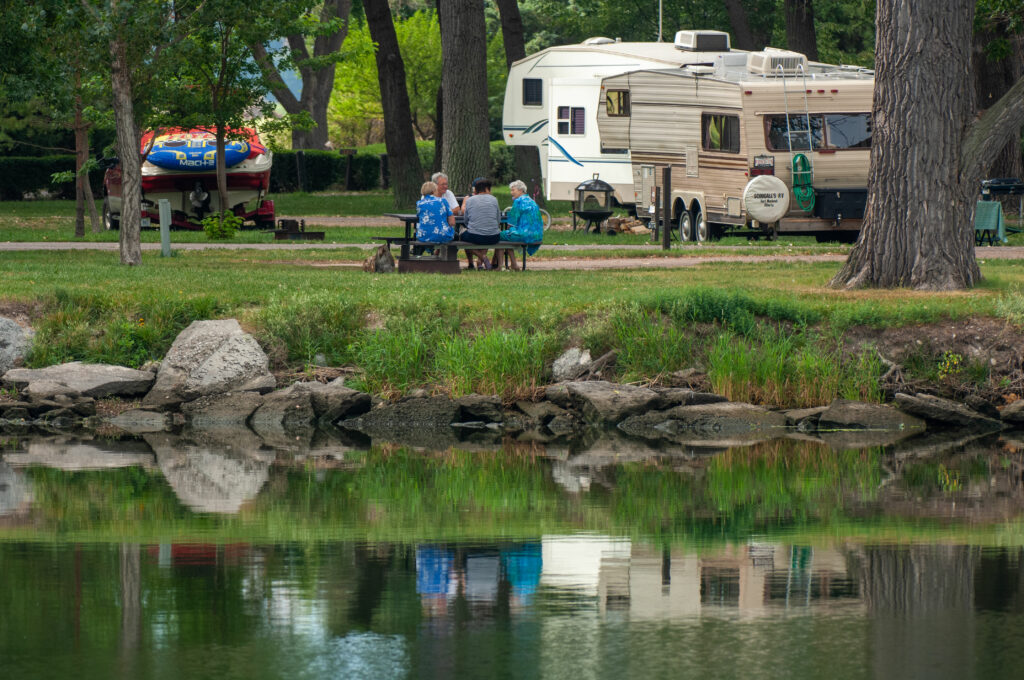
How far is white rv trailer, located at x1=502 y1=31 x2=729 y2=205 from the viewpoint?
32312mm

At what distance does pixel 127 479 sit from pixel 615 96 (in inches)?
778

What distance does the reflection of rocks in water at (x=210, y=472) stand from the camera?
11820 millimetres

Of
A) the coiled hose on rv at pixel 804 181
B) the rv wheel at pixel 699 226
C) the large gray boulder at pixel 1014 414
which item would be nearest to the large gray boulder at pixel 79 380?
the large gray boulder at pixel 1014 414

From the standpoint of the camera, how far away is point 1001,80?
32938 mm

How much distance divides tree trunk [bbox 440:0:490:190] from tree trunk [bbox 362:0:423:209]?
4.91m

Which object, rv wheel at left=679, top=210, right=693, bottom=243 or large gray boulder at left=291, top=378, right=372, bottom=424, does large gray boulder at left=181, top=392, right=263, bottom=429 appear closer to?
large gray boulder at left=291, top=378, right=372, bottom=424

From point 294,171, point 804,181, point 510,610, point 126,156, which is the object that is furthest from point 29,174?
point 510,610

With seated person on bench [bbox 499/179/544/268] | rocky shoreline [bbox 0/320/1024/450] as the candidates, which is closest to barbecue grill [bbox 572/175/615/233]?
seated person on bench [bbox 499/179/544/268]

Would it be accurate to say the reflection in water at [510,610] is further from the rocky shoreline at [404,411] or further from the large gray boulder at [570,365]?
the large gray boulder at [570,365]

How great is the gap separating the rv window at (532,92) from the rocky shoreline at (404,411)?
21.6 meters

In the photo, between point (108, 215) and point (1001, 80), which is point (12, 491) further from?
point (1001, 80)

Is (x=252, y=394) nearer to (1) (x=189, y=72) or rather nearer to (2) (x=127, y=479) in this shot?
(2) (x=127, y=479)

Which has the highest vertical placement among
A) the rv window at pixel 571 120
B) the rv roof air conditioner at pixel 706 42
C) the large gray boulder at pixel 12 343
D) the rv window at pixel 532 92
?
the rv roof air conditioner at pixel 706 42

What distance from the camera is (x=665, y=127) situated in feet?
95.7
